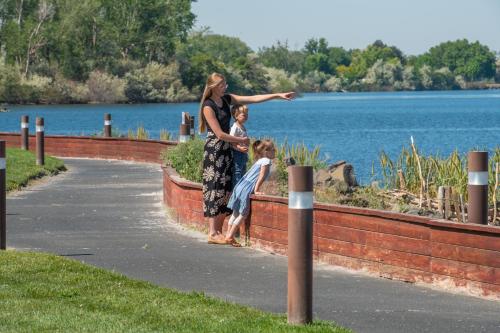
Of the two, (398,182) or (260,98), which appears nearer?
(260,98)

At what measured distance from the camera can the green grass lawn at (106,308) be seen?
8.85 meters

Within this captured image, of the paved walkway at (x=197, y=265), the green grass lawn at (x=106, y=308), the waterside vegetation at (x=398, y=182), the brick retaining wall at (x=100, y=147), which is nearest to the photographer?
the green grass lawn at (x=106, y=308)

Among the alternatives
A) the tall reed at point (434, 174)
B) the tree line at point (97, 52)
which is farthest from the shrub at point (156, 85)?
→ the tall reed at point (434, 174)

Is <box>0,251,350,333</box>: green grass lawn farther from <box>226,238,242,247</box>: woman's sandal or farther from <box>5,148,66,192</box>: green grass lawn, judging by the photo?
<box>5,148,66,192</box>: green grass lawn

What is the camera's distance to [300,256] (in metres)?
9.03

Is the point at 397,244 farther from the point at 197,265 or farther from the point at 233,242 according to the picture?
the point at 233,242

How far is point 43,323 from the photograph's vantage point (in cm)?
895

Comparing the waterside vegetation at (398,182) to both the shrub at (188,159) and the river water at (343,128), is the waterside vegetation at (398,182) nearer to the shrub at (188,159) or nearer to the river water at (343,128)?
the shrub at (188,159)

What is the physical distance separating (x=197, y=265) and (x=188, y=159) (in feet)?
25.2

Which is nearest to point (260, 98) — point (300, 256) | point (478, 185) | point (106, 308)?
point (478, 185)

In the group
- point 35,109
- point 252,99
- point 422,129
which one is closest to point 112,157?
point 252,99

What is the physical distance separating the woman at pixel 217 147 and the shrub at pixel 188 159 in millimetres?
3862

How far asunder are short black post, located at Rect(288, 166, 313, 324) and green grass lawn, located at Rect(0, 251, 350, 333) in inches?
5.1

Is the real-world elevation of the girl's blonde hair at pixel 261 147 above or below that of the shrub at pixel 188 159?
above
